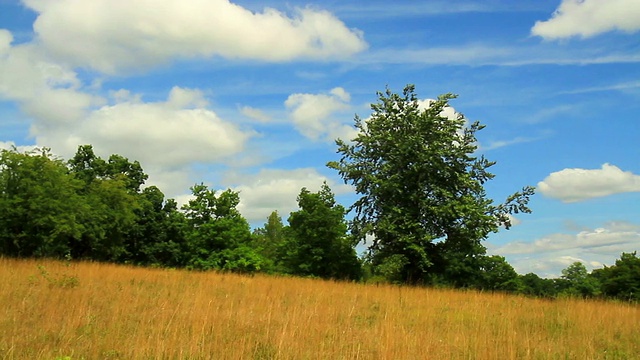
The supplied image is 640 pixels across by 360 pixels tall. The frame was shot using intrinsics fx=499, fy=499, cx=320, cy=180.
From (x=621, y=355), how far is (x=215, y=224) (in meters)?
40.5

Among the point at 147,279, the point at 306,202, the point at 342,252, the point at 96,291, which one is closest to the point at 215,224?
the point at 306,202

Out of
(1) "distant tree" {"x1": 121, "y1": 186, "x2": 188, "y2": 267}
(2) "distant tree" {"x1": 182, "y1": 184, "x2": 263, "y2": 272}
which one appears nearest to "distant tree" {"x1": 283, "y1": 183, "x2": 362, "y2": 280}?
(2) "distant tree" {"x1": 182, "y1": 184, "x2": 263, "y2": 272}

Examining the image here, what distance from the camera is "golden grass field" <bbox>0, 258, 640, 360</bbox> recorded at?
21.4ft

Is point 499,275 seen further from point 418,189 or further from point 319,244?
point 418,189

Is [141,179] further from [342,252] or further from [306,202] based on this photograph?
[342,252]

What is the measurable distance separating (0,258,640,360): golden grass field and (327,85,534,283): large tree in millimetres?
9625

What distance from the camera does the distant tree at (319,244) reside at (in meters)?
41.4

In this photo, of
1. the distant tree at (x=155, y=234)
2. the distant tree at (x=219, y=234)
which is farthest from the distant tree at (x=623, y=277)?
the distant tree at (x=155, y=234)

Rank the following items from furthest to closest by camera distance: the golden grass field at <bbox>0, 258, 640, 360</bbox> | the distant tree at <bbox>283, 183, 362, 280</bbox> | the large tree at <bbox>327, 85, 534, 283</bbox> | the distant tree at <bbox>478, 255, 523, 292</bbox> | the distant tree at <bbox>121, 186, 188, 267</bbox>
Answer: the distant tree at <bbox>478, 255, 523, 292</bbox> < the distant tree at <bbox>121, 186, 188, 267</bbox> < the distant tree at <bbox>283, 183, 362, 280</bbox> < the large tree at <bbox>327, 85, 534, 283</bbox> < the golden grass field at <bbox>0, 258, 640, 360</bbox>

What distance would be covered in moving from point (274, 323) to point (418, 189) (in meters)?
17.3

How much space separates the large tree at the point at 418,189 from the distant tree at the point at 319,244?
15.6 m

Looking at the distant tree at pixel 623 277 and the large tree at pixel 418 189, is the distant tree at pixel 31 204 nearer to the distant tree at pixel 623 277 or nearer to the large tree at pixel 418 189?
the large tree at pixel 418 189

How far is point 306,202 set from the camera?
43031 millimetres

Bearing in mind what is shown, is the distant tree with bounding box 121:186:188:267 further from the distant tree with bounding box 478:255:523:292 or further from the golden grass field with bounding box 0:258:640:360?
the golden grass field with bounding box 0:258:640:360
